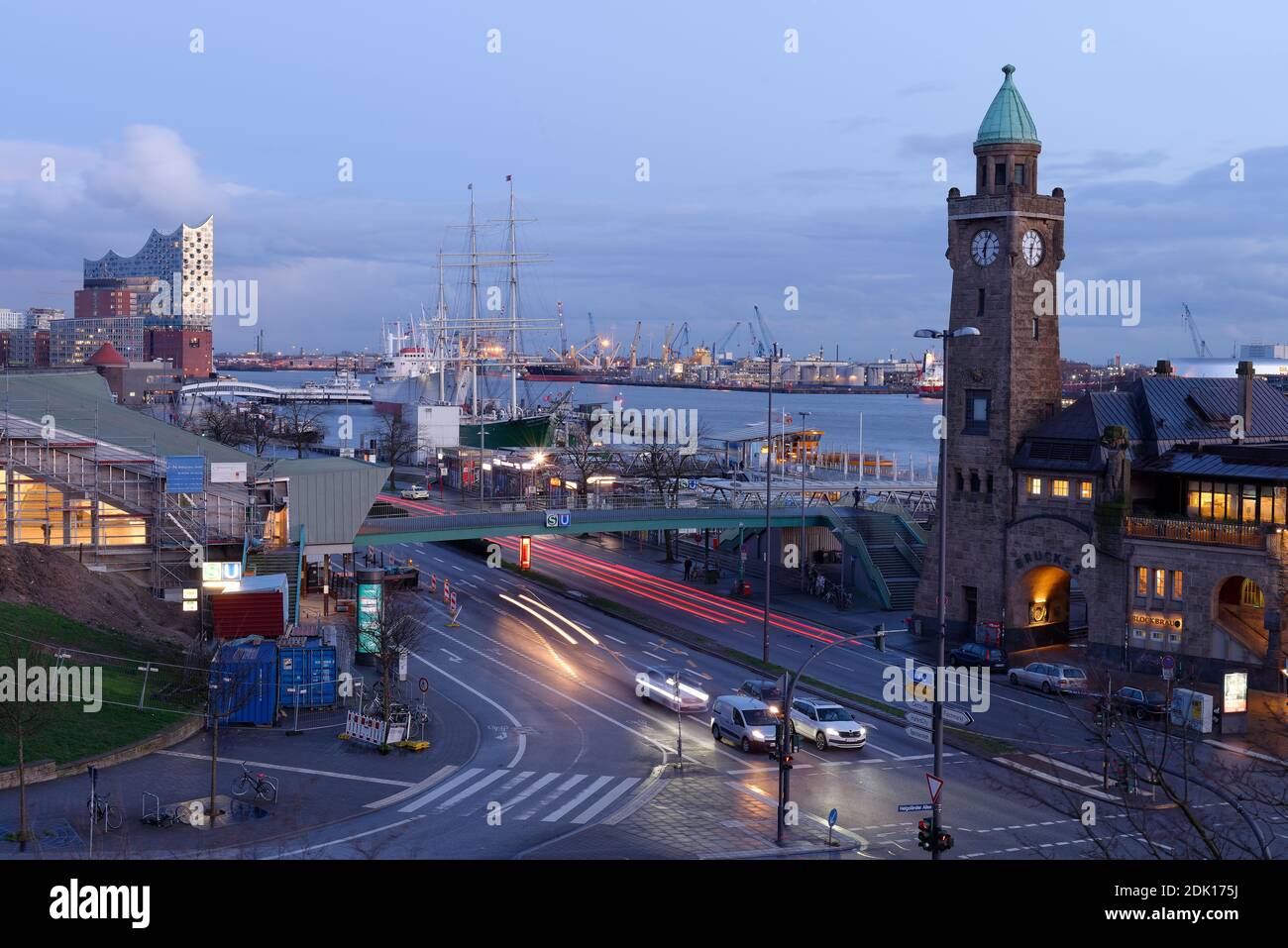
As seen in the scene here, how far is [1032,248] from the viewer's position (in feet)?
168

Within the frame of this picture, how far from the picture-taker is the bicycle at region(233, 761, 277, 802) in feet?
91.5

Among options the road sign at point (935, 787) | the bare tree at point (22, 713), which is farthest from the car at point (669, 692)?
the bare tree at point (22, 713)

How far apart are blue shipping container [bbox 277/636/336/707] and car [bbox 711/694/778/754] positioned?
1097 centimetres

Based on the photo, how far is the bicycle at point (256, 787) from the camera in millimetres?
27875

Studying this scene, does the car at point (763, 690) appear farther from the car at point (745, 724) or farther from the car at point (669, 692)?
the car at point (745, 724)

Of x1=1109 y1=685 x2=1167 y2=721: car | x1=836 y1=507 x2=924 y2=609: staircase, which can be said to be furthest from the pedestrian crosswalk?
x1=836 y1=507 x2=924 y2=609: staircase

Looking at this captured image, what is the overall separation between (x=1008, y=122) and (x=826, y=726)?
92.0ft

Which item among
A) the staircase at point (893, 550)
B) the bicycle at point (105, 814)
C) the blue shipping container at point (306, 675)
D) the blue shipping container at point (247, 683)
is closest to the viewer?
the bicycle at point (105, 814)

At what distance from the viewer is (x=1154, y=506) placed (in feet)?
160

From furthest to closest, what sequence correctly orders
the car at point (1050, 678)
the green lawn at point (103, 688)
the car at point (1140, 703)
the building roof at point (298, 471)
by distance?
the building roof at point (298, 471) < the car at point (1050, 678) < the car at point (1140, 703) < the green lawn at point (103, 688)

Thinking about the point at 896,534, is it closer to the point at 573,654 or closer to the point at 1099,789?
the point at 573,654

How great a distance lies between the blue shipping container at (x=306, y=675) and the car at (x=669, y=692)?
939 centimetres
